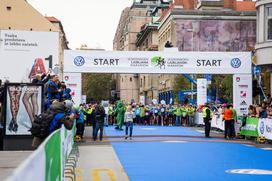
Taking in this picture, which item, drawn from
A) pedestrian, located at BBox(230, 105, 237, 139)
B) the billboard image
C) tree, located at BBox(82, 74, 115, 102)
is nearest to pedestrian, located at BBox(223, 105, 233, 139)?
pedestrian, located at BBox(230, 105, 237, 139)

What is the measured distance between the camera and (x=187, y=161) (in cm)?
1534

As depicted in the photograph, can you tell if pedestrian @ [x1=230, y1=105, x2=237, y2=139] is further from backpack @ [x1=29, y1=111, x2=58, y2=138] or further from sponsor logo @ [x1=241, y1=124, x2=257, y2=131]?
backpack @ [x1=29, y1=111, x2=58, y2=138]

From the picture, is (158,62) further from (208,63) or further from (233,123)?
(233,123)

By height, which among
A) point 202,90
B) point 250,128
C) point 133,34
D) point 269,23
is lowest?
point 250,128

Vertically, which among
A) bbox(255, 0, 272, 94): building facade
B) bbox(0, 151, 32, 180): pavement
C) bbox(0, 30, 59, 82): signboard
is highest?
bbox(255, 0, 272, 94): building facade

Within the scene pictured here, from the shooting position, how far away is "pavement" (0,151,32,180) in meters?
12.8

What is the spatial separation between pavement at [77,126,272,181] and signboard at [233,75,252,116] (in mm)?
7611

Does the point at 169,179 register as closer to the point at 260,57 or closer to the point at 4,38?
the point at 4,38

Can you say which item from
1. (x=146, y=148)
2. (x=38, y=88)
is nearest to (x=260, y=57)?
(x=146, y=148)

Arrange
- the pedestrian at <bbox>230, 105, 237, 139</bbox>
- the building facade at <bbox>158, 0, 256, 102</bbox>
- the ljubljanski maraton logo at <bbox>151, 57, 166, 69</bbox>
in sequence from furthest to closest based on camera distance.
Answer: the building facade at <bbox>158, 0, 256, 102</bbox> < the ljubljanski maraton logo at <bbox>151, 57, 166, 69</bbox> < the pedestrian at <bbox>230, 105, 237, 139</bbox>

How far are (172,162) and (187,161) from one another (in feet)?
1.82

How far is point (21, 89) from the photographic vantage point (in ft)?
48.3

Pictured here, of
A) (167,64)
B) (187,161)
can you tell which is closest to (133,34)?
(167,64)

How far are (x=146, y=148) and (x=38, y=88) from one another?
6.51 m
